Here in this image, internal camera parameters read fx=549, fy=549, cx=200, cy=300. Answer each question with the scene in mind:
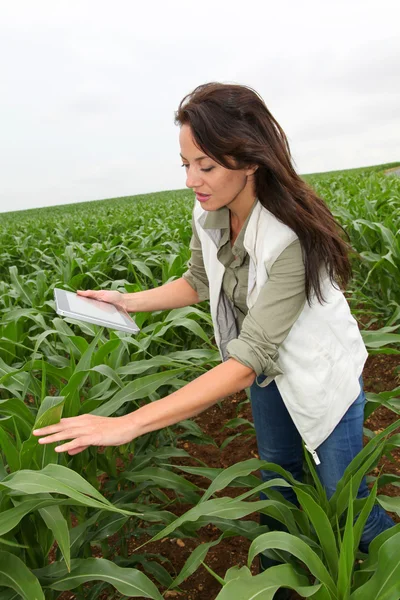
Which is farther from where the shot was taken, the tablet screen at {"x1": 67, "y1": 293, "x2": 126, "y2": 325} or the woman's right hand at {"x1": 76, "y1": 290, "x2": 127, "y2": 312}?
the woman's right hand at {"x1": 76, "y1": 290, "x2": 127, "y2": 312}

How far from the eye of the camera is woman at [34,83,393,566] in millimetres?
1250

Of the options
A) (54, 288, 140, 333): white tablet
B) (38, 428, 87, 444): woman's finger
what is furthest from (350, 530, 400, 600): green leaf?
(54, 288, 140, 333): white tablet

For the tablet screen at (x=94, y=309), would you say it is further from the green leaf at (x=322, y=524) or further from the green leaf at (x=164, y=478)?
the green leaf at (x=322, y=524)

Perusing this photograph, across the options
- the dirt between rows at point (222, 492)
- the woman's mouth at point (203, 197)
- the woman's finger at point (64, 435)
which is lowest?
the dirt between rows at point (222, 492)

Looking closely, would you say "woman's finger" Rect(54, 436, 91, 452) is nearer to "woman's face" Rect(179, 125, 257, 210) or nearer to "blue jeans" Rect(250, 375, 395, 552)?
"woman's face" Rect(179, 125, 257, 210)

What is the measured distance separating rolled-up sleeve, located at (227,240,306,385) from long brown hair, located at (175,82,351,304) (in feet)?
0.10

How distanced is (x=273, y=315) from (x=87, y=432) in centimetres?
51

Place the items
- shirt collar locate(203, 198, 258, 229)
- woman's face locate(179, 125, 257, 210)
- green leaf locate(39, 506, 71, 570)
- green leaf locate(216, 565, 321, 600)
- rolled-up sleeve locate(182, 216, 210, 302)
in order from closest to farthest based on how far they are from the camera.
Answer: green leaf locate(216, 565, 321, 600) < green leaf locate(39, 506, 71, 570) < woman's face locate(179, 125, 257, 210) < shirt collar locate(203, 198, 258, 229) < rolled-up sleeve locate(182, 216, 210, 302)

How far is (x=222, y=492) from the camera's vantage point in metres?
2.23

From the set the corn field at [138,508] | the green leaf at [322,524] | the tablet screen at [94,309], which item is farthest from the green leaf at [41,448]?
the green leaf at [322,524]

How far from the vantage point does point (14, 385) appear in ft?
5.94

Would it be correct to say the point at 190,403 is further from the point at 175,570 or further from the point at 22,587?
the point at 175,570

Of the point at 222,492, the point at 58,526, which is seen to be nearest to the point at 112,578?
the point at 58,526

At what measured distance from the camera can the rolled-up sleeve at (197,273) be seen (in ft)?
6.09
